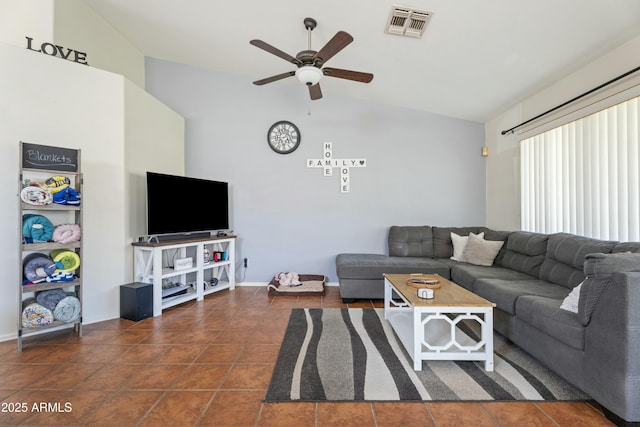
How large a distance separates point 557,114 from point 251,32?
131 inches

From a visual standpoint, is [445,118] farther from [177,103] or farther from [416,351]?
[177,103]

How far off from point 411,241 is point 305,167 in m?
1.85

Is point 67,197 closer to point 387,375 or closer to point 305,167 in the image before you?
point 305,167

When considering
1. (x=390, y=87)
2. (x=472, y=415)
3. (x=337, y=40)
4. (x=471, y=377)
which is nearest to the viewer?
(x=472, y=415)

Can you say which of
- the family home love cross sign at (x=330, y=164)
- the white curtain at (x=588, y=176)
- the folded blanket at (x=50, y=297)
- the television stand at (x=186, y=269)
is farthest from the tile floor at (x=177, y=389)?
the family home love cross sign at (x=330, y=164)

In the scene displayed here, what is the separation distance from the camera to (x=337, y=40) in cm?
214

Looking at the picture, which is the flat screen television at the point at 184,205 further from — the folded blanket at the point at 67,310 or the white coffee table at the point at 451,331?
the white coffee table at the point at 451,331

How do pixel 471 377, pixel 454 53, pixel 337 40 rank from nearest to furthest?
pixel 471 377 < pixel 337 40 < pixel 454 53

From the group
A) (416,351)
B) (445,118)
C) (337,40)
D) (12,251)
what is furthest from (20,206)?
(445,118)

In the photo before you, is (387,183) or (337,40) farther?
(387,183)

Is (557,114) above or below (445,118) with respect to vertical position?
below

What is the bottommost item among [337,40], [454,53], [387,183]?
[387,183]

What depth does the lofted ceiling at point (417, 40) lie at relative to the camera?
2217 millimetres

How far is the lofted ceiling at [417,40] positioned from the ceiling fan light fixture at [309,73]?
589 mm
